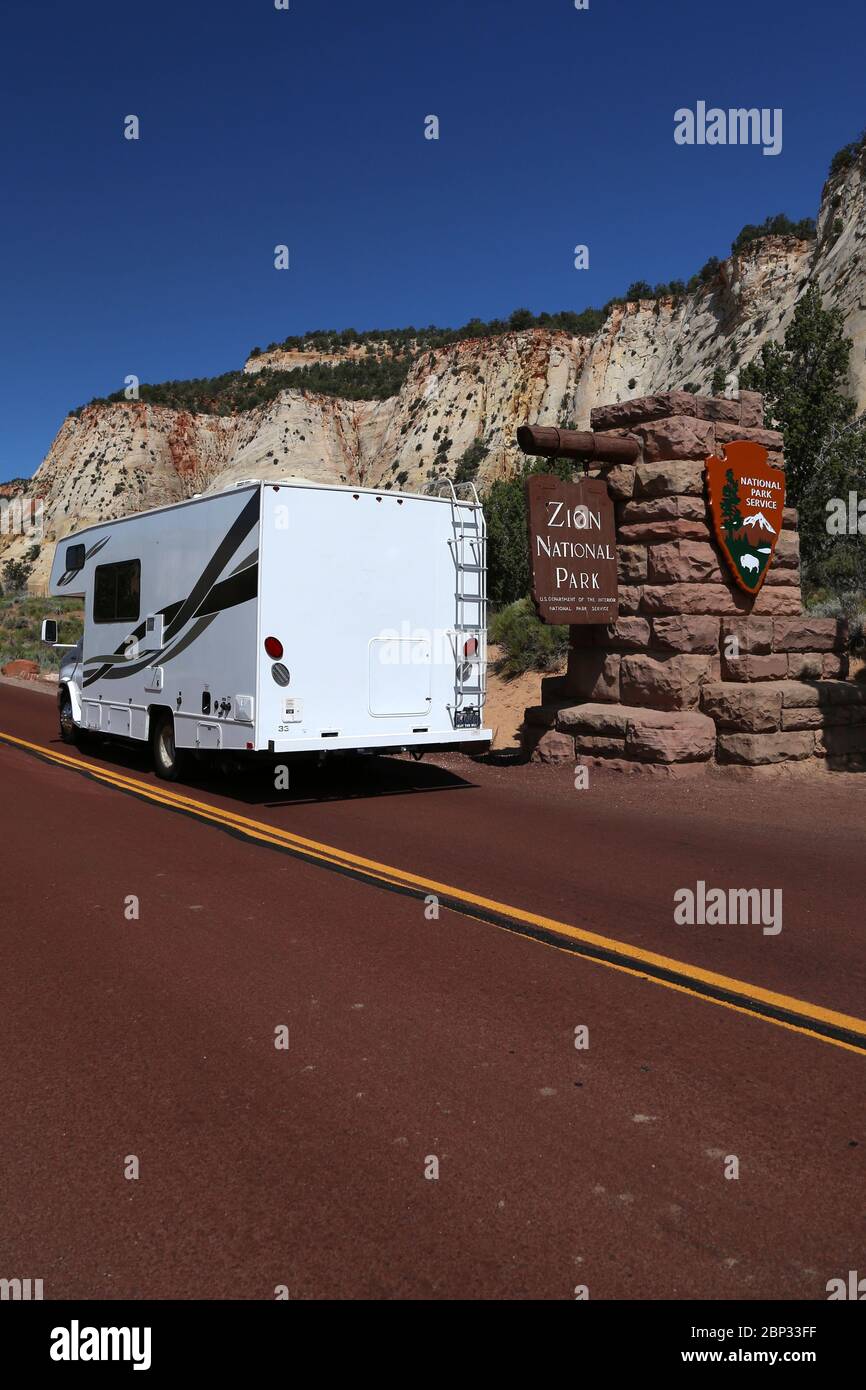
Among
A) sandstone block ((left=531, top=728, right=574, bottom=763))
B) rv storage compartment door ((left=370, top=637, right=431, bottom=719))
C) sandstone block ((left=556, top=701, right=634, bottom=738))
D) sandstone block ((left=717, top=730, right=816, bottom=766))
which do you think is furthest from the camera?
sandstone block ((left=531, top=728, right=574, bottom=763))

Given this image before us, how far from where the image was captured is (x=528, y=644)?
2094 cm

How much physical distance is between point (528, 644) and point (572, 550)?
889cm

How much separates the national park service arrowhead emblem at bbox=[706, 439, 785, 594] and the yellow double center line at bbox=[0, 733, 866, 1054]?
6.41 m

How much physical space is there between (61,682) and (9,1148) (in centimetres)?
1322

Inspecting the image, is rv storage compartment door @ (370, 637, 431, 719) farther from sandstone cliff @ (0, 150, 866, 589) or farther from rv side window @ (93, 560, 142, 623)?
sandstone cliff @ (0, 150, 866, 589)

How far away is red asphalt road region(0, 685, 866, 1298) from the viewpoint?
301 centimetres

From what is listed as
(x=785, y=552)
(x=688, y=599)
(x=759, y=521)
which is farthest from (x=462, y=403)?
(x=688, y=599)

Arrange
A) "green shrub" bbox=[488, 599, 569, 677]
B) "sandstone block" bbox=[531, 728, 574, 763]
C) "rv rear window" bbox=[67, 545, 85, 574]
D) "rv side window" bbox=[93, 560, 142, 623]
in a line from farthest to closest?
"green shrub" bbox=[488, 599, 569, 677], "rv rear window" bbox=[67, 545, 85, 574], "rv side window" bbox=[93, 560, 142, 623], "sandstone block" bbox=[531, 728, 574, 763]

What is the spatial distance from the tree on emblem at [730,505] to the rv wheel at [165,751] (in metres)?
6.85

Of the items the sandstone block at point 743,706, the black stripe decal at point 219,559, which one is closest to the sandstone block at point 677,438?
the sandstone block at point 743,706

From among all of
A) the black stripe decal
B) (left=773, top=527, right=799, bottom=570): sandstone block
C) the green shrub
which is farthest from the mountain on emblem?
the green shrub

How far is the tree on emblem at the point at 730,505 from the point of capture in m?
12.2

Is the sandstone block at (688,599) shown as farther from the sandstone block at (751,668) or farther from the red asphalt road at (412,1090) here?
the red asphalt road at (412,1090)
